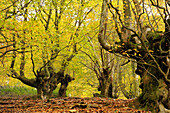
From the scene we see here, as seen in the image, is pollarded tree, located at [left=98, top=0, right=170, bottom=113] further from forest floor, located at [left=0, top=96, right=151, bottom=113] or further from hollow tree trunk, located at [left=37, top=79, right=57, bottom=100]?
hollow tree trunk, located at [left=37, top=79, right=57, bottom=100]

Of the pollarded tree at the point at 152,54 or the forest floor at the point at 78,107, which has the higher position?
the pollarded tree at the point at 152,54

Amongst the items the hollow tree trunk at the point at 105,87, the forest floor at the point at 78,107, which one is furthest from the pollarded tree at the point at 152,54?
the hollow tree trunk at the point at 105,87

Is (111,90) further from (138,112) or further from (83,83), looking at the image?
(83,83)

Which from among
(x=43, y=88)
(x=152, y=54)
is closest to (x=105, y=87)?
(x=43, y=88)

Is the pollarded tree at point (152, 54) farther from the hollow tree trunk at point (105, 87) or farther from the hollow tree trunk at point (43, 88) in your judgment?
the hollow tree trunk at point (43, 88)

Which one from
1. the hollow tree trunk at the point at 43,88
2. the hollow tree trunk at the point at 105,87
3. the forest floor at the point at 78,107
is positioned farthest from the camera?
the hollow tree trunk at the point at 105,87

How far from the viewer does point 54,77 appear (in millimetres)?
13070

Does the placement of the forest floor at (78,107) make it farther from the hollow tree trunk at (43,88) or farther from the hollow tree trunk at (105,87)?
the hollow tree trunk at (105,87)

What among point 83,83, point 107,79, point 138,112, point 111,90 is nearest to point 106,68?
point 107,79

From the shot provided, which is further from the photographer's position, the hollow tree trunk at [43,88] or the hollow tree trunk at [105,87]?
the hollow tree trunk at [105,87]

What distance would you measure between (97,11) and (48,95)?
9049 mm

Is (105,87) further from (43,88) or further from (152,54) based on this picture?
(152,54)

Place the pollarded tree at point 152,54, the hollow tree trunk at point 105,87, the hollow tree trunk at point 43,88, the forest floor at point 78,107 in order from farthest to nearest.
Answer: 1. the hollow tree trunk at point 105,87
2. the hollow tree trunk at point 43,88
3. the forest floor at point 78,107
4. the pollarded tree at point 152,54

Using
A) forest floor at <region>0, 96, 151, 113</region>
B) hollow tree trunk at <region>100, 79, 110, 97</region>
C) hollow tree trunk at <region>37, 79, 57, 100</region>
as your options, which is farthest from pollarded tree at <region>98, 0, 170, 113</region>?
hollow tree trunk at <region>37, 79, 57, 100</region>
